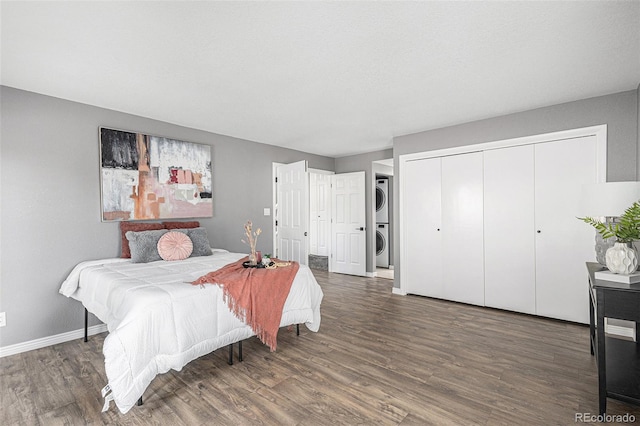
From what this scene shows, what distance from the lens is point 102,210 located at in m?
3.30

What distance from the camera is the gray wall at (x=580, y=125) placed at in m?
3.03

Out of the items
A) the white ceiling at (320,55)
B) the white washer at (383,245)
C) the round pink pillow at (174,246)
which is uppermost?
the white ceiling at (320,55)

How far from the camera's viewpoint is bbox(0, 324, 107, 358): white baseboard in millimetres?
2752

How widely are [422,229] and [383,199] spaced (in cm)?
243

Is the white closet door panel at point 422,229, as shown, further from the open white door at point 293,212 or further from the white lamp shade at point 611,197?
the white lamp shade at point 611,197

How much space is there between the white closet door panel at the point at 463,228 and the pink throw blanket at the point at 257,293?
254 cm

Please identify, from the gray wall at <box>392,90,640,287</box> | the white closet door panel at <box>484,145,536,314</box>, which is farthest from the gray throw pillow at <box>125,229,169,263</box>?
the white closet door panel at <box>484,145,536,314</box>

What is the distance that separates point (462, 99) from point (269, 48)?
6.97 feet

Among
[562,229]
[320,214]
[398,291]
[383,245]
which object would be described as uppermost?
[320,214]

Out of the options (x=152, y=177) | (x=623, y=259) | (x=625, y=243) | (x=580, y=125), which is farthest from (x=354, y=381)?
(x=580, y=125)

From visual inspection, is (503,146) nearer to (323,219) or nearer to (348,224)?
(348,224)

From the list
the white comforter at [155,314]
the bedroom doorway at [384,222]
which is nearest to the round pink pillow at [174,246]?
the white comforter at [155,314]

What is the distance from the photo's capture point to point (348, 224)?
6.18m

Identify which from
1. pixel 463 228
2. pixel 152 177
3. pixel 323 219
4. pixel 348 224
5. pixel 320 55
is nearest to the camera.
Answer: pixel 320 55
